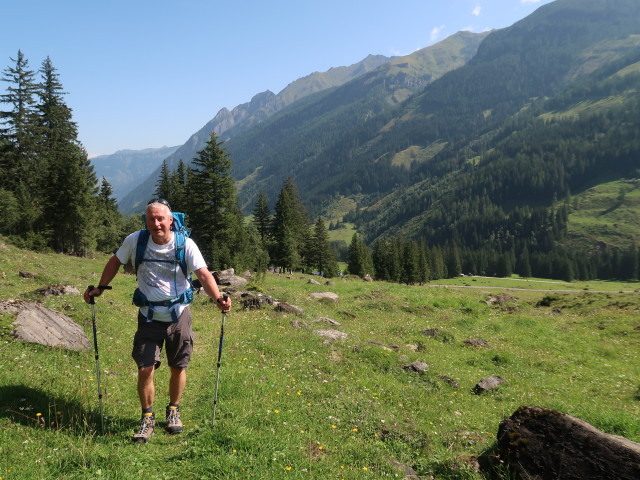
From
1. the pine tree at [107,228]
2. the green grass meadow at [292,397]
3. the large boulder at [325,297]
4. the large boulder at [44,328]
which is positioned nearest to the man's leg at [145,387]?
the green grass meadow at [292,397]

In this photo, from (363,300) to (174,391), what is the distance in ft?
72.6

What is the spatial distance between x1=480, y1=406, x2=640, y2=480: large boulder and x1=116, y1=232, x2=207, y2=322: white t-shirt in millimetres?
6233

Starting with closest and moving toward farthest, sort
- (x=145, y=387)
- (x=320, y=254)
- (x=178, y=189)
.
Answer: (x=145, y=387), (x=178, y=189), (x=320, y=254)

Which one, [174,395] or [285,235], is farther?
[285,235]

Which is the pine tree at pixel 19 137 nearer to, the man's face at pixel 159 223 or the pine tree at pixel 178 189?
the pine tree at pixel 178 189

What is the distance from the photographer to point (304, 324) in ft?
55.3

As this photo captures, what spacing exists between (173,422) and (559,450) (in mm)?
6520

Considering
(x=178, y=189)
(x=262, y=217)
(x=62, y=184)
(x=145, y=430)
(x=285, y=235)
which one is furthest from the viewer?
(x=262, y=217)

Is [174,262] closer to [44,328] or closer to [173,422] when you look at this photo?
[173,422]

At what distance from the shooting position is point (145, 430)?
5.94m

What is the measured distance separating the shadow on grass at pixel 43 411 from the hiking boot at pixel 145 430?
0.70 meters

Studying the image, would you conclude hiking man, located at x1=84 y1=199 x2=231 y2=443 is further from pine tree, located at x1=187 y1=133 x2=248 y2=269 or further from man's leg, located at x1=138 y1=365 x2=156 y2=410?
pine tree, located at x1=187 y1=133 x2=248 y2=269

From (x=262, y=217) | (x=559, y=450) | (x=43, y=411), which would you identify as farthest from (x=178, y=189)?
(x=559, y=450)

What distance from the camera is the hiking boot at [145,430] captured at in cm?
580
